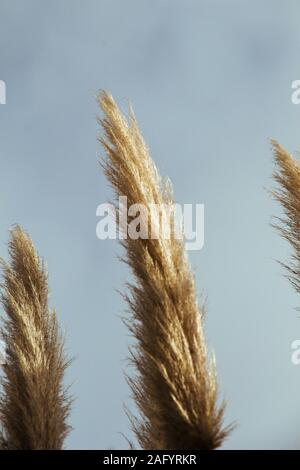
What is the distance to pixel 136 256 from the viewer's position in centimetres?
310

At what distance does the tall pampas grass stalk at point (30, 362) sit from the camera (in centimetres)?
301

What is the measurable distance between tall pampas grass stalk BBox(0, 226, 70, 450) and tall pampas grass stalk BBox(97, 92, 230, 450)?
0.48 metres

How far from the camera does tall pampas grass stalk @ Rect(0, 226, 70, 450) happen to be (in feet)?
9.89

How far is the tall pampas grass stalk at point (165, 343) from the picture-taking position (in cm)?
267

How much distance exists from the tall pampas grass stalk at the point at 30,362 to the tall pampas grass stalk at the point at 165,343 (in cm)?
48

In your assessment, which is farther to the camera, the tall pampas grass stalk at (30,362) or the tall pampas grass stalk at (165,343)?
the tall pampas grass stalk at (30,362)

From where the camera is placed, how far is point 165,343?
9.24 feet

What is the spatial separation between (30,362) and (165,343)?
36.6 inches

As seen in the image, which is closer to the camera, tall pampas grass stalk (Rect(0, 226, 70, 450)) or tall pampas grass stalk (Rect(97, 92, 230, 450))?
tall pampas grass stalk (Rect(97, 92, 230, 450))

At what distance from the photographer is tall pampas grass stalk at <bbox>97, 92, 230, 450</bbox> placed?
2666mm

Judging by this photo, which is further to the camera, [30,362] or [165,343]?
[30,362]

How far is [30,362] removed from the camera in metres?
3.29
